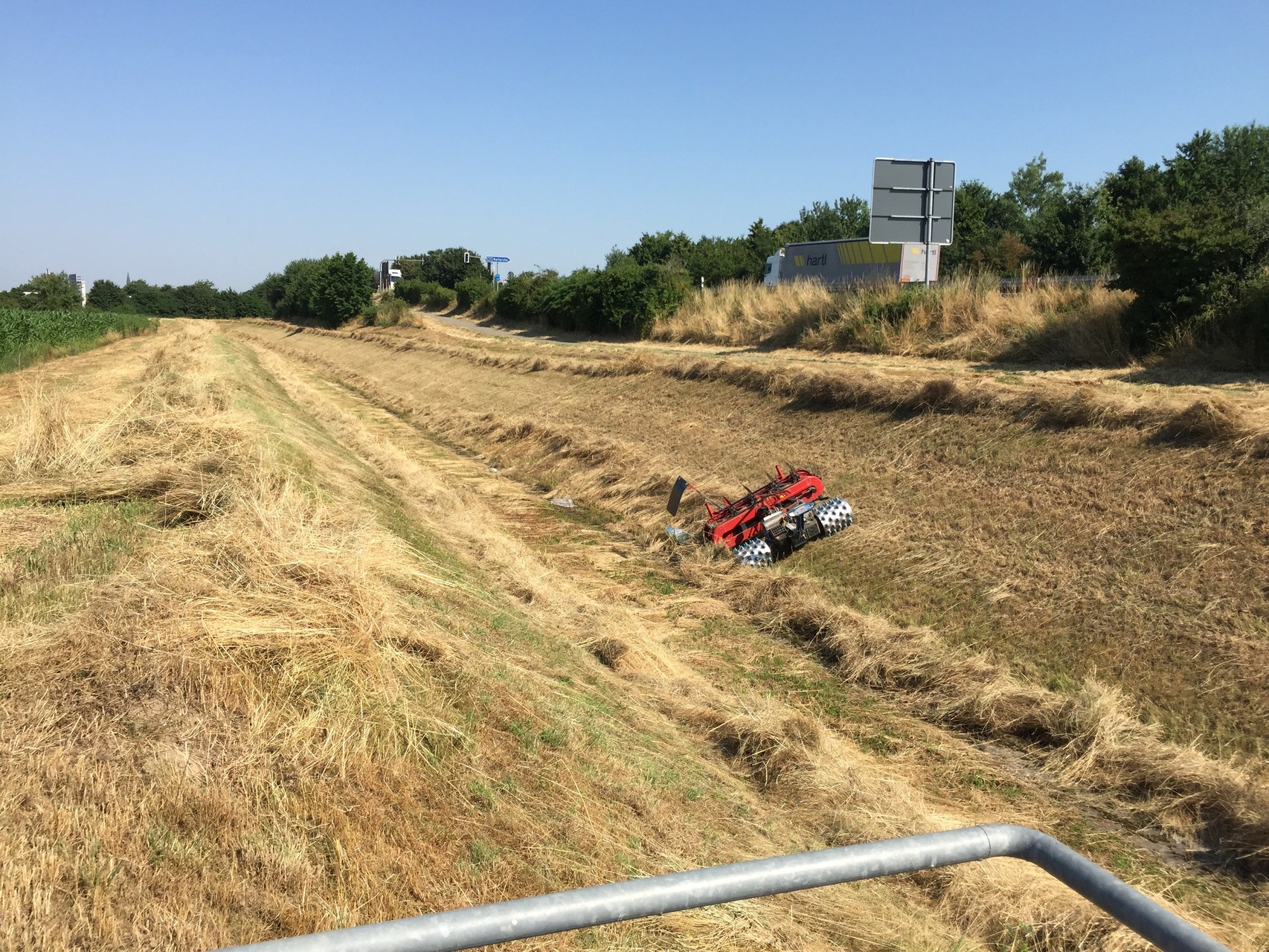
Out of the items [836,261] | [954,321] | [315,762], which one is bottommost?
[315,762]

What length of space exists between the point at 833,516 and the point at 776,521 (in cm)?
78

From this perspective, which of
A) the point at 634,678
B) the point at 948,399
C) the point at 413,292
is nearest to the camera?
the point at 634,678

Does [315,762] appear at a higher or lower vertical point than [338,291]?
lower

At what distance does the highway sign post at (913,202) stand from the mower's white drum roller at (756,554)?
904cm

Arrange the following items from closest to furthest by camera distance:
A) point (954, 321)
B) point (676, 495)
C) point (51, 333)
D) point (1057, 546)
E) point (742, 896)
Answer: point (742, 896) < point (1057, 546) < point (676, 495) < point (954, 321) < point (51, 333)

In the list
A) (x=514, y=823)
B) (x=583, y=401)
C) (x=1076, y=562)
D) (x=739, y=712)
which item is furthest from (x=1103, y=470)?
(x=583, y=401)

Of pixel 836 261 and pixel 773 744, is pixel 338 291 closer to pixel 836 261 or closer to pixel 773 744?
pixel 836 261

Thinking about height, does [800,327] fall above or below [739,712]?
above

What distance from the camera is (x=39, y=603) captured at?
17.8 ft

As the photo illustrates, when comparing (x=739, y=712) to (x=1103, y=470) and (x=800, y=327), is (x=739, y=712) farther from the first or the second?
(x=800, y=327)

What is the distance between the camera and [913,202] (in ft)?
61.2

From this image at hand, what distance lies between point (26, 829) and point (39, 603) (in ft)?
7.19

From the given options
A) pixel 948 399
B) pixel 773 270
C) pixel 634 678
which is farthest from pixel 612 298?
pixel 634 678

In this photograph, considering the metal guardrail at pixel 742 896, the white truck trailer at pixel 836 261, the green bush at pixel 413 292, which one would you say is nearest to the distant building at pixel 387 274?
the green bush at pixel 413 292
